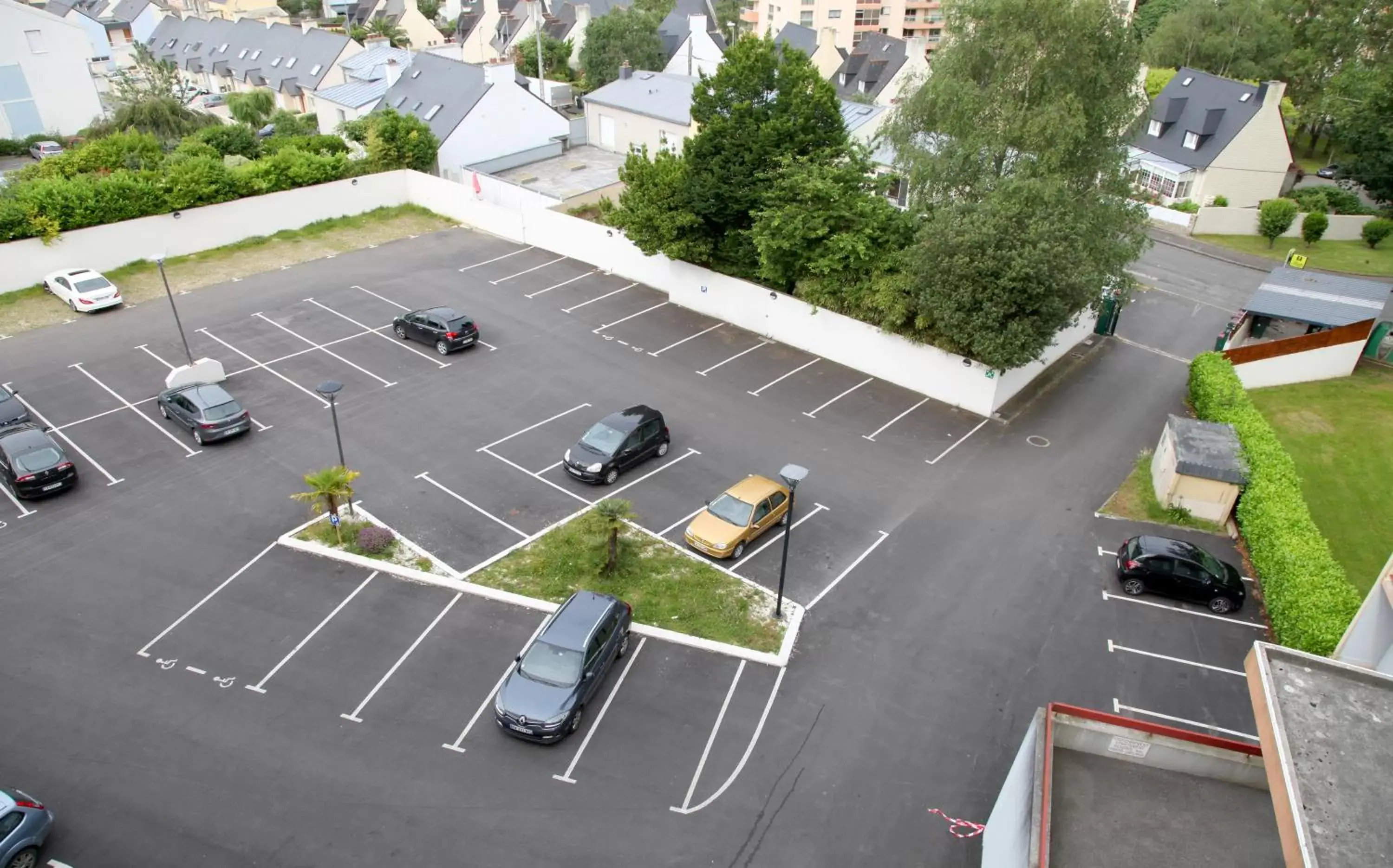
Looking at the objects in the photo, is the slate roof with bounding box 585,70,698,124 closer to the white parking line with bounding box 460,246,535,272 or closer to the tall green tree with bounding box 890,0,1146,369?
the white parking line with bounding box 460,246,535,272

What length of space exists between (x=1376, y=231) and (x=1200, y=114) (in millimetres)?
11456

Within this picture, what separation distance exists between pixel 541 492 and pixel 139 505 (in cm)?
995

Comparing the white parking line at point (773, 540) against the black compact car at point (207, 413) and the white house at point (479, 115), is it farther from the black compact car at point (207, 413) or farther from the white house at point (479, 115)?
the white house at point (479, 115)

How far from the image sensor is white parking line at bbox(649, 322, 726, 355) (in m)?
30.2

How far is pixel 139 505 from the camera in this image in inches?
849

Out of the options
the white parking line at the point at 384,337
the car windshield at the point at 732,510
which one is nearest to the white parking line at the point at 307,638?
the car windshield at the point at 732,510

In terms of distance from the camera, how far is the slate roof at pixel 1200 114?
47.9m

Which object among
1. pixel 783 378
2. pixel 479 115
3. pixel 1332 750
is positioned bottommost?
pixel 783 378

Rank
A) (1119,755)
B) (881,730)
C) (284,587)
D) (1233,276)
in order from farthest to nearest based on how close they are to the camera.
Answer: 1. (1233,276)
2. (284,587)
3. (881,730)
4. (1119,755)

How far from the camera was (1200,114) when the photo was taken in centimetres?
4988

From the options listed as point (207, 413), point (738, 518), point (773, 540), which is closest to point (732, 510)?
point (738, 518)

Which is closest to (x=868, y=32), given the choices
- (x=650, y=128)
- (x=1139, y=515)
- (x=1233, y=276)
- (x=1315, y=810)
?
(x=650, y=128)

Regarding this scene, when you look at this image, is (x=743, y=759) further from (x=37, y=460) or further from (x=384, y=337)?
(x=384, y=337)

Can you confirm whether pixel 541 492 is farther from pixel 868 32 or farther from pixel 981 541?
pixel 868 32
